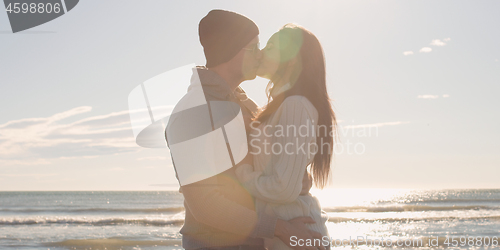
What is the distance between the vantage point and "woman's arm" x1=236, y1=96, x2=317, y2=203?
6.81 ft

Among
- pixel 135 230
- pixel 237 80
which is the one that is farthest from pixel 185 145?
pixel 135 230

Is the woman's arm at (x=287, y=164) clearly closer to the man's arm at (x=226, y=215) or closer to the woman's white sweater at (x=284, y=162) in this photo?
the woman's white sweater at (x=284, y=162)

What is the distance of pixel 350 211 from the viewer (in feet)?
65.8

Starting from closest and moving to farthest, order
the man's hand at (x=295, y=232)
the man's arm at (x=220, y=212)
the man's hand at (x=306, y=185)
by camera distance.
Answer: the man's arm at (x=220, y=212)
the man's hand at (x=295, y=232)
the man's hand at (x=306, y=185)

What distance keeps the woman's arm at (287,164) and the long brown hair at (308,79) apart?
0.60 feet

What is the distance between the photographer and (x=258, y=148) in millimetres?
2258

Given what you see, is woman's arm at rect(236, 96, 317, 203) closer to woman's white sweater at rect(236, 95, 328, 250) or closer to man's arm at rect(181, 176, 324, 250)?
woman's white sweater at rect(236, 95, 328, 250)

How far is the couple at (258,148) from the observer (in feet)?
6.52

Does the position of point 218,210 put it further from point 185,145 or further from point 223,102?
point 223,102

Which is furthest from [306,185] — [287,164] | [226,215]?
[226,215]

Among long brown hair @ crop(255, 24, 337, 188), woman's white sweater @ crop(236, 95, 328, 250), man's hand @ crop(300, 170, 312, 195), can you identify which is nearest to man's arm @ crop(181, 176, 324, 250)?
woman's white sweater @ crop(236, 95, 328, 250)

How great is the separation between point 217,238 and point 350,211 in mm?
19250

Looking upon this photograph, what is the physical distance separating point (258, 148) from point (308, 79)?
58 cm

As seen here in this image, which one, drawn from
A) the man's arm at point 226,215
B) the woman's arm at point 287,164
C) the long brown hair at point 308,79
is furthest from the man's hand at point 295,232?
the long brown hair at point 308,79
